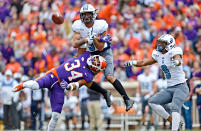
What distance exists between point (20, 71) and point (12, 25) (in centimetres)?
307

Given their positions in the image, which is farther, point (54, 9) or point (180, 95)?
point (54, 9)

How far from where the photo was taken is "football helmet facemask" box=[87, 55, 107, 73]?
10.7 m

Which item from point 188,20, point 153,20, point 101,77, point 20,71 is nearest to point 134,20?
point 153,20

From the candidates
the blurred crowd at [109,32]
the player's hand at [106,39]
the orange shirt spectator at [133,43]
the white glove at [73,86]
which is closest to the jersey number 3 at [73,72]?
the white glove at [73,86]

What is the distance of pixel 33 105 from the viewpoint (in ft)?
51.2

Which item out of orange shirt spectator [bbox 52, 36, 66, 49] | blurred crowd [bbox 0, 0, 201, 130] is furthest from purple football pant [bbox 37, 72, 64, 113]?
orange shirt spectator [bbox 52, 36, 66, 49]

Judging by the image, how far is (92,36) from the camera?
35.5 feet

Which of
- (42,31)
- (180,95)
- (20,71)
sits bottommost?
(180,95)

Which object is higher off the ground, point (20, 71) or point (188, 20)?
point (188, 20)

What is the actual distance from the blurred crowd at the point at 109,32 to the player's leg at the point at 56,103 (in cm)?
475

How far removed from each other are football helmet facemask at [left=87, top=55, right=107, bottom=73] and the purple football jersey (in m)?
0.09

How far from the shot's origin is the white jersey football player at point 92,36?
1075cm

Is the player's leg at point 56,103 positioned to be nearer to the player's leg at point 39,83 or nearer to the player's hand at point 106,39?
the player's leg at point 39,83

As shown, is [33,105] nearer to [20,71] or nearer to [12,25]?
[20,71]
